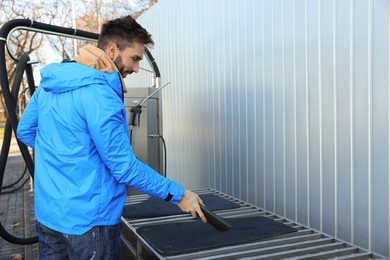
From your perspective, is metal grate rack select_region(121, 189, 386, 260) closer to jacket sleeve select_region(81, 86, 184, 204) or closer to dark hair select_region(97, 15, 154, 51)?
jacket sleeve select_region(81, 86, 184, 204)

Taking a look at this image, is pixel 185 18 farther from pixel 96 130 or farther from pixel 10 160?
pixel 10 160

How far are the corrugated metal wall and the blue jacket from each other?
1224 mm

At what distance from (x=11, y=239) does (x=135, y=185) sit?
284 centimetres

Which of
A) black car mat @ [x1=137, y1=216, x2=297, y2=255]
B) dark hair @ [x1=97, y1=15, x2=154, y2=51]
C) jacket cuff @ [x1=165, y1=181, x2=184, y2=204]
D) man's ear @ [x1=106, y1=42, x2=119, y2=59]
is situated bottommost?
black car mat @ [x1=137, y1=216, x2=297, y2=255]

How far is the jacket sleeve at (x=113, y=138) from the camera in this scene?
1.67 m

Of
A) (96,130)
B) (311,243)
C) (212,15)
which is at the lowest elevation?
(311,243)

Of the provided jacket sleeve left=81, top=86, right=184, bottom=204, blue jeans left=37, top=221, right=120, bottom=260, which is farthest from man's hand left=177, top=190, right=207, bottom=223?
blue jeans left=37, top=221, right=120, bottom=260

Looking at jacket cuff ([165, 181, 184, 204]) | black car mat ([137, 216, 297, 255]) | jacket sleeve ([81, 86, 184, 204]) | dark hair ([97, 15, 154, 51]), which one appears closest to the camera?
jacket sleeve ([81, 86, 184, 204])

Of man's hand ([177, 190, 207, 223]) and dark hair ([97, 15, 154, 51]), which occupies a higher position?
dark hair ([97, 15, 154, 51])

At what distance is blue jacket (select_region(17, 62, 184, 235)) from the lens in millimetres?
1690

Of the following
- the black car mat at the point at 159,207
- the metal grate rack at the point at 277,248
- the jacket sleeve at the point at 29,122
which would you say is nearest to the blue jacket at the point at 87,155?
the jacket sleeve at the point at 29,122

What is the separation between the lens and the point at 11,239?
13.0 feet

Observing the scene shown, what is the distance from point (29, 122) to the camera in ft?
7.21

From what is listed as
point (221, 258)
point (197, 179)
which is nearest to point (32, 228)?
point (197, 179)
